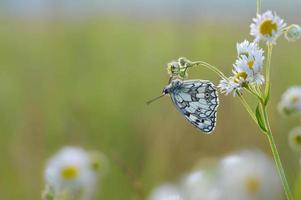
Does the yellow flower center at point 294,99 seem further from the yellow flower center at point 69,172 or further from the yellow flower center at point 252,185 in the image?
the yellow flower center at point 69,172

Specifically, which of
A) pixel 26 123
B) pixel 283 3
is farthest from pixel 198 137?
pixel 283 3

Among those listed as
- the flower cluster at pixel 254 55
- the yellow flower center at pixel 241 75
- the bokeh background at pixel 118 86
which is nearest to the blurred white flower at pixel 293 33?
the flower cluster at pixel 254 55

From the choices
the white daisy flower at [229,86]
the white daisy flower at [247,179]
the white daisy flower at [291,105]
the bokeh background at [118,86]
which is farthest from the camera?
the bokeh background at [118,86]

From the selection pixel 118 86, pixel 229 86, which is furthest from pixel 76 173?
pixel 118 86

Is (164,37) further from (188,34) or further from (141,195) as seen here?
(141,195)

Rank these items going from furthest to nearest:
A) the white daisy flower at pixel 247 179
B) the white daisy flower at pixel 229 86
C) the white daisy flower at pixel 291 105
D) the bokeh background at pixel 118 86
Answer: the bokeh background at pixel 118 86
the white daisy flower at pixel 291 105
the white daisy flower at pixel 247 179
the white daisy flower at pixel 229 86

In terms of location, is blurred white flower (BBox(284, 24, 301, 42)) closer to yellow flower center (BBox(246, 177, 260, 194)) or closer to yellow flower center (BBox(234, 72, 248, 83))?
yellow flower center (BBox(234, 72, 248, 83))

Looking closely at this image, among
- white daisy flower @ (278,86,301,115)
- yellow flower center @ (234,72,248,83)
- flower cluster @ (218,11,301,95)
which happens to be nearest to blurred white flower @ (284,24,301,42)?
flower cluster @ (218,11,301,95)

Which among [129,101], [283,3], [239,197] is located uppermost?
[283,3]
